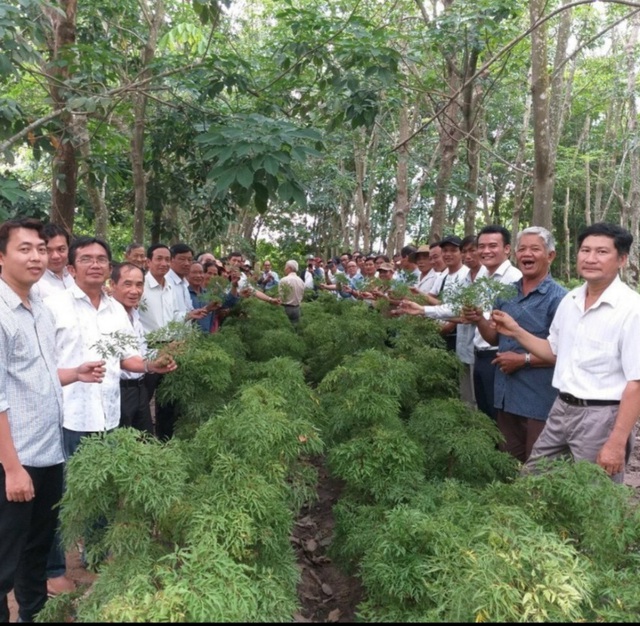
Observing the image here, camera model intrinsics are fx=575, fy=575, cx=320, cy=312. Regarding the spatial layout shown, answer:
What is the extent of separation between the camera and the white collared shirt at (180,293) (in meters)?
5.02

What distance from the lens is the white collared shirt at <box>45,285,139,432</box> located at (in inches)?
114

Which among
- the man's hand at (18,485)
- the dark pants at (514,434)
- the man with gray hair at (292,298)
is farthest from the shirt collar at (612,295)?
the man with gray hair at (292,298)

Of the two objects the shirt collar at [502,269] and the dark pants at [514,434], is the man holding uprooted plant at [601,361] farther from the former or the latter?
the shirt collar at [502,269]

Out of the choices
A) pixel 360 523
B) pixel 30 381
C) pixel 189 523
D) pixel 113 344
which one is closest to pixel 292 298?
pixel 113 344

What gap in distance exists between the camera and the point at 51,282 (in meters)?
3.79

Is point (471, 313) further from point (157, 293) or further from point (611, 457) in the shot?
point (157, 293)

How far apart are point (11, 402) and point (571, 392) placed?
2.51m

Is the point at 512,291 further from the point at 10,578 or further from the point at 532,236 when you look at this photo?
the point at 10,578

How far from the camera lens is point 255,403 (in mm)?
3021

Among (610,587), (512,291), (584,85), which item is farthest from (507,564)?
(584,85)

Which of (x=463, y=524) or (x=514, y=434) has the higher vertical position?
(x=463, y=524)

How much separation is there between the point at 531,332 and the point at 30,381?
Answer: 8.78 feet

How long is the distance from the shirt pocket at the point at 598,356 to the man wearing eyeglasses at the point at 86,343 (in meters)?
2.23

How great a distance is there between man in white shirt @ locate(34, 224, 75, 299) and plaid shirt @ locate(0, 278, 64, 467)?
4.01 ft
